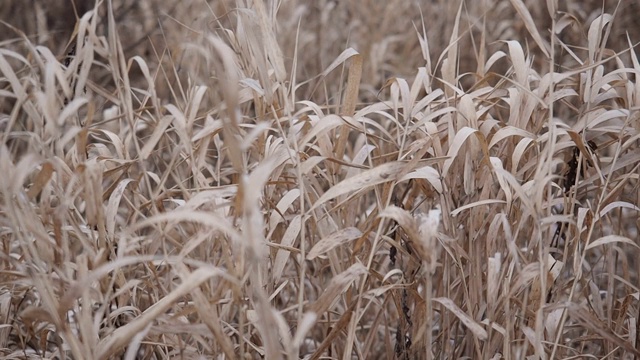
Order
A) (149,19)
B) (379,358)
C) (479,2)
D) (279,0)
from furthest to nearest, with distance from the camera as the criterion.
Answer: (479,2) → (149,19) → (379,358) → (279,0)

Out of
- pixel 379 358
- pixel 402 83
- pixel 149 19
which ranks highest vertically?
pixel 402 83

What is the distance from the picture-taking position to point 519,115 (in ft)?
4.72

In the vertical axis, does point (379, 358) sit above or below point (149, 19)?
below

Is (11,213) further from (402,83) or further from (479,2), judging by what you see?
(479,2)

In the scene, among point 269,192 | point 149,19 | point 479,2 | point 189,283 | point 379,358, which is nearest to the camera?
point 189,283

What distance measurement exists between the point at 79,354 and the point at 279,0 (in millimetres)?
680

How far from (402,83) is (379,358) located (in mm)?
742

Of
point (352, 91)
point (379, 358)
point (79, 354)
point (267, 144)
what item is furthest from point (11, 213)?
point (379, 358)

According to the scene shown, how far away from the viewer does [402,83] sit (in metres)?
1.41

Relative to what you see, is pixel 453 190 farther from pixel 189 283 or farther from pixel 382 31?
pixel 382 31

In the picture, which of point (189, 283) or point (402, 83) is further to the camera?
point (402, 83)

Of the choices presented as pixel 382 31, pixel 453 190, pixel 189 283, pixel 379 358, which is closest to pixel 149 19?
pixel 382 31

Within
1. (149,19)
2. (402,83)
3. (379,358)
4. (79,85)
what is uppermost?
(79,85)

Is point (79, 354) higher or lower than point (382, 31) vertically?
higher
